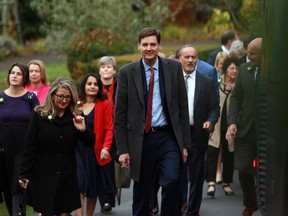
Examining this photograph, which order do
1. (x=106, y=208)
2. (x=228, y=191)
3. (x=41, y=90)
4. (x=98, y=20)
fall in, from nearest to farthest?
(x=106, y=208)
(x=41, y=90)
(x=228, y=191)
(x=98, y=20)

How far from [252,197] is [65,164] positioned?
7.34ft

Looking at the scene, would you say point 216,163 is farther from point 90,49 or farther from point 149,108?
point 90,49

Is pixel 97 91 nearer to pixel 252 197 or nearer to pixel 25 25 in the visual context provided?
pixel 252 197

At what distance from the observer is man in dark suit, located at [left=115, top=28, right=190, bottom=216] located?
967 centimetres

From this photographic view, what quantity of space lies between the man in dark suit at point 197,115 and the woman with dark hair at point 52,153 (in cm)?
228

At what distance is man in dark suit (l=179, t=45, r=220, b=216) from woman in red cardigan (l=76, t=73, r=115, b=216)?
94cm

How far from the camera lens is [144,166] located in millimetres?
9742

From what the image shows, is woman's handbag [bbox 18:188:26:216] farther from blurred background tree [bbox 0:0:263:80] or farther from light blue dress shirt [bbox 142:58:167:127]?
blurred background tree [bbox 0:0:263:80]

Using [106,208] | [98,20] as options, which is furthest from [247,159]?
[98,20]

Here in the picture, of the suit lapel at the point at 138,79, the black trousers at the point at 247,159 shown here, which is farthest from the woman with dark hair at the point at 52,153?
the black trousers at the point at 247,159

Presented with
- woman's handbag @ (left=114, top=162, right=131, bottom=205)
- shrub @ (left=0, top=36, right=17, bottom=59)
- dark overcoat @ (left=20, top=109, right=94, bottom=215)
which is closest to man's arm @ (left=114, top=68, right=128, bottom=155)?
dark overcoat @ (left=20, top=109, right=94, bottom=215)

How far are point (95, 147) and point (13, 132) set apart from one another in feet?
3.41

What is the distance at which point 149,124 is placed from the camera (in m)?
9.68

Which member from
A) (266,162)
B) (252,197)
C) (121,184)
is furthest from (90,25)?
(266,162)
